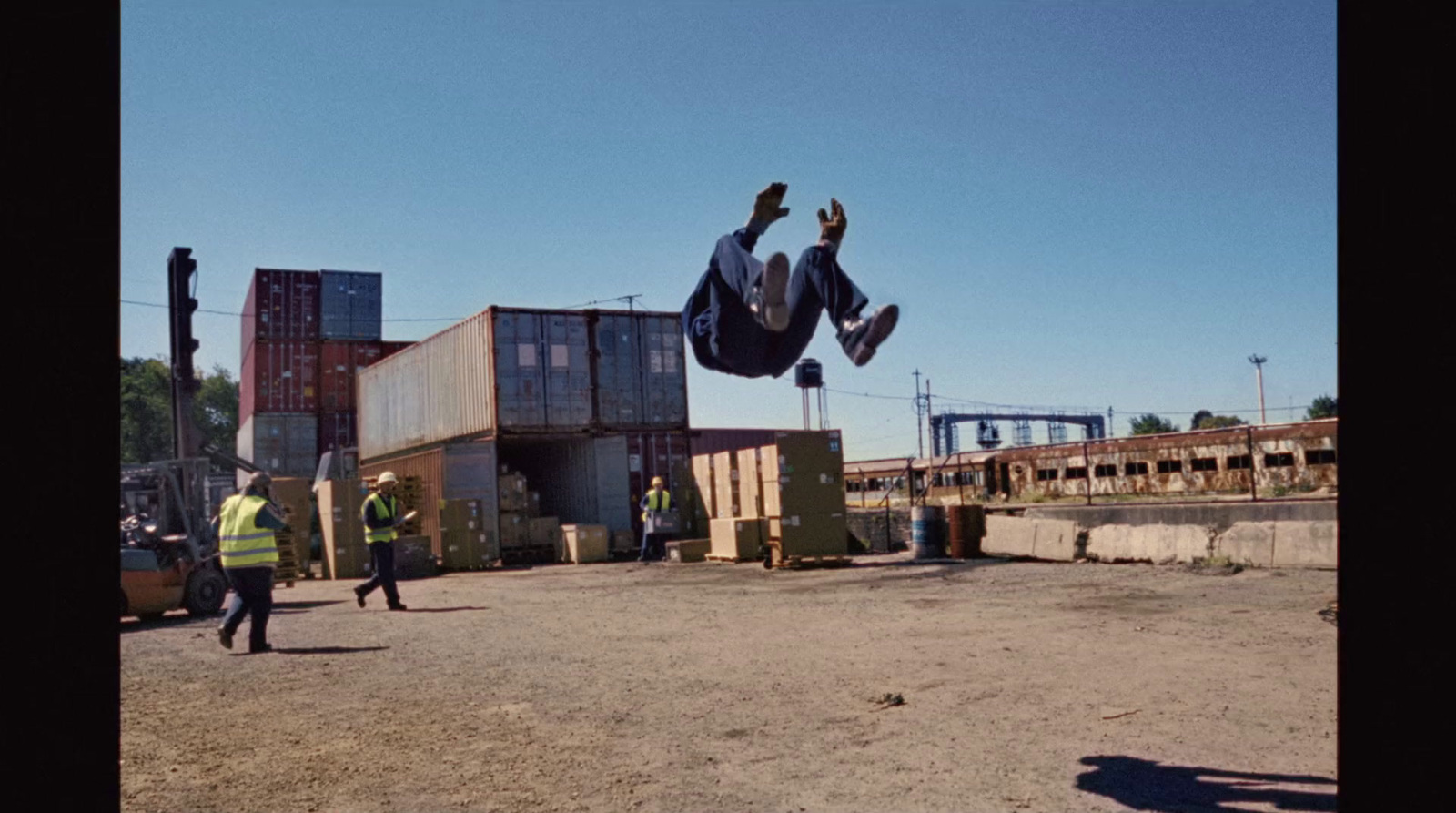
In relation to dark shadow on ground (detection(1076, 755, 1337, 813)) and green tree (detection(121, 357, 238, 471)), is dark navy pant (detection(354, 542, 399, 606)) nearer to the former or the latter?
dark shadow on ground (detection(1076, 755, 1337, 813))

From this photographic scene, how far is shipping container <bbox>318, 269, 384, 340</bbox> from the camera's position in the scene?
118 ft

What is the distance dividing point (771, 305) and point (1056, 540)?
17.2m

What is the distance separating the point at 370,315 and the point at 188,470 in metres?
21.3

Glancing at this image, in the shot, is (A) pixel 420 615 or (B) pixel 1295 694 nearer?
(B) pixel 1295 694

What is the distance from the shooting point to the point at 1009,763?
6230 mm

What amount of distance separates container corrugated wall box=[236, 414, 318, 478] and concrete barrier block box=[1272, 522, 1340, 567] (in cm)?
2913

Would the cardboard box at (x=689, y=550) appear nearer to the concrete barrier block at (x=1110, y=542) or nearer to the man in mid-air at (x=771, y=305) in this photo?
the concrete barrier block at (x=1110, y=542)

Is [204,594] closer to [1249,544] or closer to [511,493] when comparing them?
[511,493]

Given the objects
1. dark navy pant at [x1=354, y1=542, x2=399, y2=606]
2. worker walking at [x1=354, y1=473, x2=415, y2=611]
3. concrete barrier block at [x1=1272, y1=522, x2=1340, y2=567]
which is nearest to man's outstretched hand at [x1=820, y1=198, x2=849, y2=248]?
worker walking at [x1=354, y1=473, x2=415, y2=611]

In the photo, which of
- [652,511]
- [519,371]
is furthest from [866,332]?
[519,371]

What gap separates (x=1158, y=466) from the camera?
2306 centimetres
